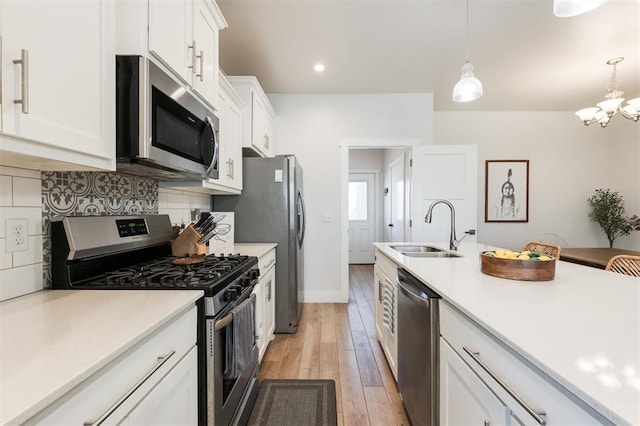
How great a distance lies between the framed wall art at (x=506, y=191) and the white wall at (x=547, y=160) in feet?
0.25

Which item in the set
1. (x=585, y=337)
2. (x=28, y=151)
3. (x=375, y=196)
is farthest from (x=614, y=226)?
(x=28, y=151)

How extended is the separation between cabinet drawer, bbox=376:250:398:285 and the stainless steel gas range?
0.90m

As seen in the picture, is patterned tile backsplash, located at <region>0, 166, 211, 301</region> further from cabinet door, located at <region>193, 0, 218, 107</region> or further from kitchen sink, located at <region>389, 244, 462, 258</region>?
kitchen sink, located at <region>389, 244, 462, 258</region>

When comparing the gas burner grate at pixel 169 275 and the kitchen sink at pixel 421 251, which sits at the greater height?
the gas burner grate at pixel 169 275

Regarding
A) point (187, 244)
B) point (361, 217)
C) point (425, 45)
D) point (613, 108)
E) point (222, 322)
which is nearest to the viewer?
point (222, 322)

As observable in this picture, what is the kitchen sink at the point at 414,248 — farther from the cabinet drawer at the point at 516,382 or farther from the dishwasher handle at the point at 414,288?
the cabinet drawer at the point at 516,382

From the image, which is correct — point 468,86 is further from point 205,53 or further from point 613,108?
point 613,108

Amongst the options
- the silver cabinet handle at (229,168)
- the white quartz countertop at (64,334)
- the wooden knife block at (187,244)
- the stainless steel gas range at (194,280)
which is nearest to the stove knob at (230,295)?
the stainless steel gas range at (194,280)

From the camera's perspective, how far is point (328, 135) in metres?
3.76

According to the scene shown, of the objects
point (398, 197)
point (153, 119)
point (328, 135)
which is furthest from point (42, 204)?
point (398, 197)

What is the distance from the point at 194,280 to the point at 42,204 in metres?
0.64

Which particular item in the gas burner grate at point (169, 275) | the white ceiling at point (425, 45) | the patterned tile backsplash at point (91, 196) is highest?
the white ceiling at point (425, 45)

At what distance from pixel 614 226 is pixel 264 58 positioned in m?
5.25

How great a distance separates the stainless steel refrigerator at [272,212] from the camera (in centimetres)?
271
